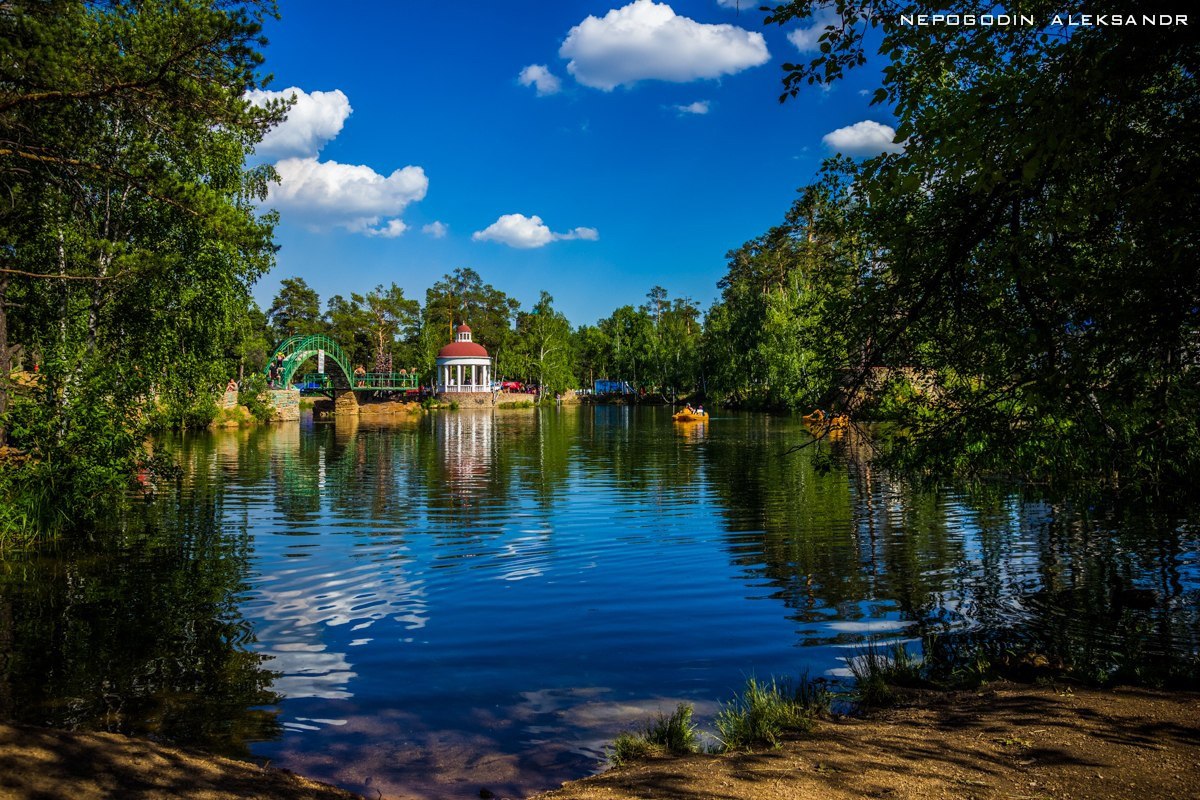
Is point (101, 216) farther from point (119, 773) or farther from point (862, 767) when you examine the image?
point (862, 767)

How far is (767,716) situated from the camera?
6582 millimetres

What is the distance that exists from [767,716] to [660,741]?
1.00 meters

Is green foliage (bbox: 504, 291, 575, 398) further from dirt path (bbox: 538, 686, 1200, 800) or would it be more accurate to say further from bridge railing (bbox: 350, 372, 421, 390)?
dirt path (bbox: 538, 686, 1200, 800)

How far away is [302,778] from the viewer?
588 centimetres

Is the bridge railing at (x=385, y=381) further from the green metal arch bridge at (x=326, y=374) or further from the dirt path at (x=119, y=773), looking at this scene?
the dirt path at (x=119, y=773)

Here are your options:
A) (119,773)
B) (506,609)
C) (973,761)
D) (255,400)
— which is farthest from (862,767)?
(255,400)

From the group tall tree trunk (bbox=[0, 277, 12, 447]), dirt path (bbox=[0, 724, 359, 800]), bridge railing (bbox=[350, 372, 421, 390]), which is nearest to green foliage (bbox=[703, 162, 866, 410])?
dirt path (bbox=[0, 724, 359, 800])

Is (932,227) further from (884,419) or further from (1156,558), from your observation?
(1156,558)

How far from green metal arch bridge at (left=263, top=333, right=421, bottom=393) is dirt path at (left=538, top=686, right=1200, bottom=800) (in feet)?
207

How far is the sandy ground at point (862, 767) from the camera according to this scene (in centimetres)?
485

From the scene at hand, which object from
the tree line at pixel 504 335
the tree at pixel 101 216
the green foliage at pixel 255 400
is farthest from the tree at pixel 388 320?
the tree at pixel 101 216

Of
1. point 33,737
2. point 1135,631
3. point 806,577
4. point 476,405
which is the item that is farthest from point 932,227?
point 476,405

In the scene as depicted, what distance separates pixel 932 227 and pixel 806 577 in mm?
7264

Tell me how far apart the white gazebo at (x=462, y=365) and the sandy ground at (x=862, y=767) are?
87.1 metres
